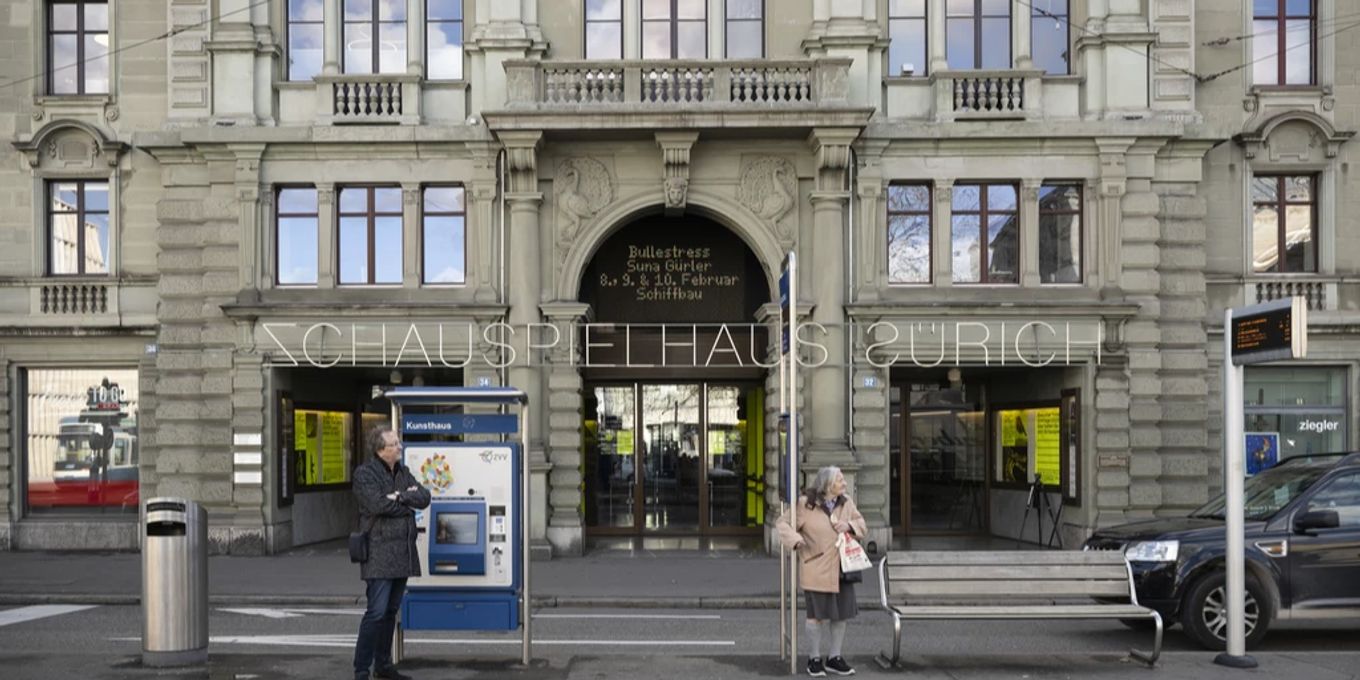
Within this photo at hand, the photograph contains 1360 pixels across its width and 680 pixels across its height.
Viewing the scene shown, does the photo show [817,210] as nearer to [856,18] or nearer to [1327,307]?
[856,18]

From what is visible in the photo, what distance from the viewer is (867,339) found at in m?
21.3

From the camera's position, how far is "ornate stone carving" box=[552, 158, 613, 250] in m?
21.4

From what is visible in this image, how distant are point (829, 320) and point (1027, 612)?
10629 mm

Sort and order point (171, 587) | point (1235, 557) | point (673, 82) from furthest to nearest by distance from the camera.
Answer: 1. point (673, 82)
2. point (1235, 557)
3. point (171, 587)

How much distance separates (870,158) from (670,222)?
152 inches

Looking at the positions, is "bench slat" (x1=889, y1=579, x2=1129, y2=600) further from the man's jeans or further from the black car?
the man's jeans

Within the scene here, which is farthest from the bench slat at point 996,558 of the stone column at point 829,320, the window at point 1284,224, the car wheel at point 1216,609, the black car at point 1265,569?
the window at point 1284,224

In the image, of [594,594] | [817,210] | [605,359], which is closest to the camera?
[594,594]

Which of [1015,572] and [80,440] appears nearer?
[1015,572]

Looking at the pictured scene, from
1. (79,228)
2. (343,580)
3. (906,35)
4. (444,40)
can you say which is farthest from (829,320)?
(79,228)

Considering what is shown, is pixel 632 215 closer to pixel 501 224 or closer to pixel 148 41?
pixel 501 224

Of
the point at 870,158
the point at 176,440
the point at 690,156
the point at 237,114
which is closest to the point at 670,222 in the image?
the point at 690,156

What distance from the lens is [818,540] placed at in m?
10.4

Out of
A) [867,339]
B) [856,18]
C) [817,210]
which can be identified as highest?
[856,18]
